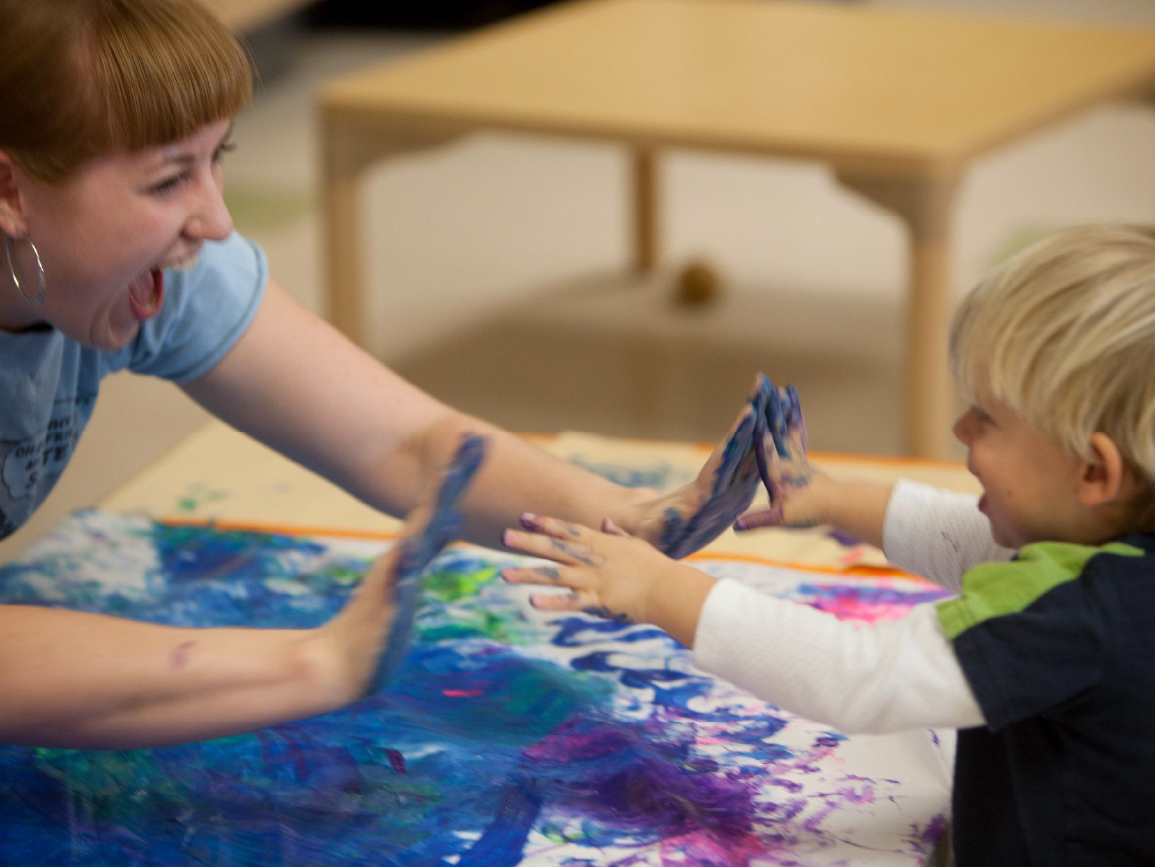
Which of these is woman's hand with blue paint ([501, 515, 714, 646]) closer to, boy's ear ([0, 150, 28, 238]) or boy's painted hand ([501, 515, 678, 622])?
boy's painted hand ([501, 515, 678, 622])

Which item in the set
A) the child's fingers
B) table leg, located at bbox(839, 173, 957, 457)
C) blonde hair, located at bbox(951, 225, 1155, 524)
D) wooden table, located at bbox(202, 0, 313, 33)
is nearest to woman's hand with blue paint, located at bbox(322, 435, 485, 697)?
the child's fingers

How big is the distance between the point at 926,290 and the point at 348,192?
939 mm

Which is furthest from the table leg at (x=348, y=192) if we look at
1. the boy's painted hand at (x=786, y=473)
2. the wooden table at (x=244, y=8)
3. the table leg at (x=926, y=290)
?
the boy's painted hand at (x=786, y=473)

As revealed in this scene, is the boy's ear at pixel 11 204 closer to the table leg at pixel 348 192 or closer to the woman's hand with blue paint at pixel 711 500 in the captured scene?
the woman's hand with blue paint at pixel 711 500

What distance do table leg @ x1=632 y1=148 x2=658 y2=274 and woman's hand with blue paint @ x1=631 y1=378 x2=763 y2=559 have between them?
207 centimetres

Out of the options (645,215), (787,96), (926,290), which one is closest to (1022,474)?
(926,290)

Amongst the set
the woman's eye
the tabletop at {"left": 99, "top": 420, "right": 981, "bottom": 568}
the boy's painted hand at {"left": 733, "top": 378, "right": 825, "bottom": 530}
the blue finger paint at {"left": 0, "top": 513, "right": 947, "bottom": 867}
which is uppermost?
the woman's eye

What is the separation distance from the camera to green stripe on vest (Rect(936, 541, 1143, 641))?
28.1 inches

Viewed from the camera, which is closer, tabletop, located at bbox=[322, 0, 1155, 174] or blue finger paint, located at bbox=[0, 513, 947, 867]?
blue finger paint, located at bbox=[0, 513, 947, 867]

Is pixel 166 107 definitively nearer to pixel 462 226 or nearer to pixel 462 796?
pixel 462 796

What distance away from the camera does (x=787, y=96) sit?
2078mm

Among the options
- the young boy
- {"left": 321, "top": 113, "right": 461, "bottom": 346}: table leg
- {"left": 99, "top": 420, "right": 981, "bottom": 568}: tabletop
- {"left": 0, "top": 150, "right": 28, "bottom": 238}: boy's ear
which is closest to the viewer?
the young boy

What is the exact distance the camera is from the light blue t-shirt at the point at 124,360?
0.98 meters

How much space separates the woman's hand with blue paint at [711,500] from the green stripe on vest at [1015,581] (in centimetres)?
20
